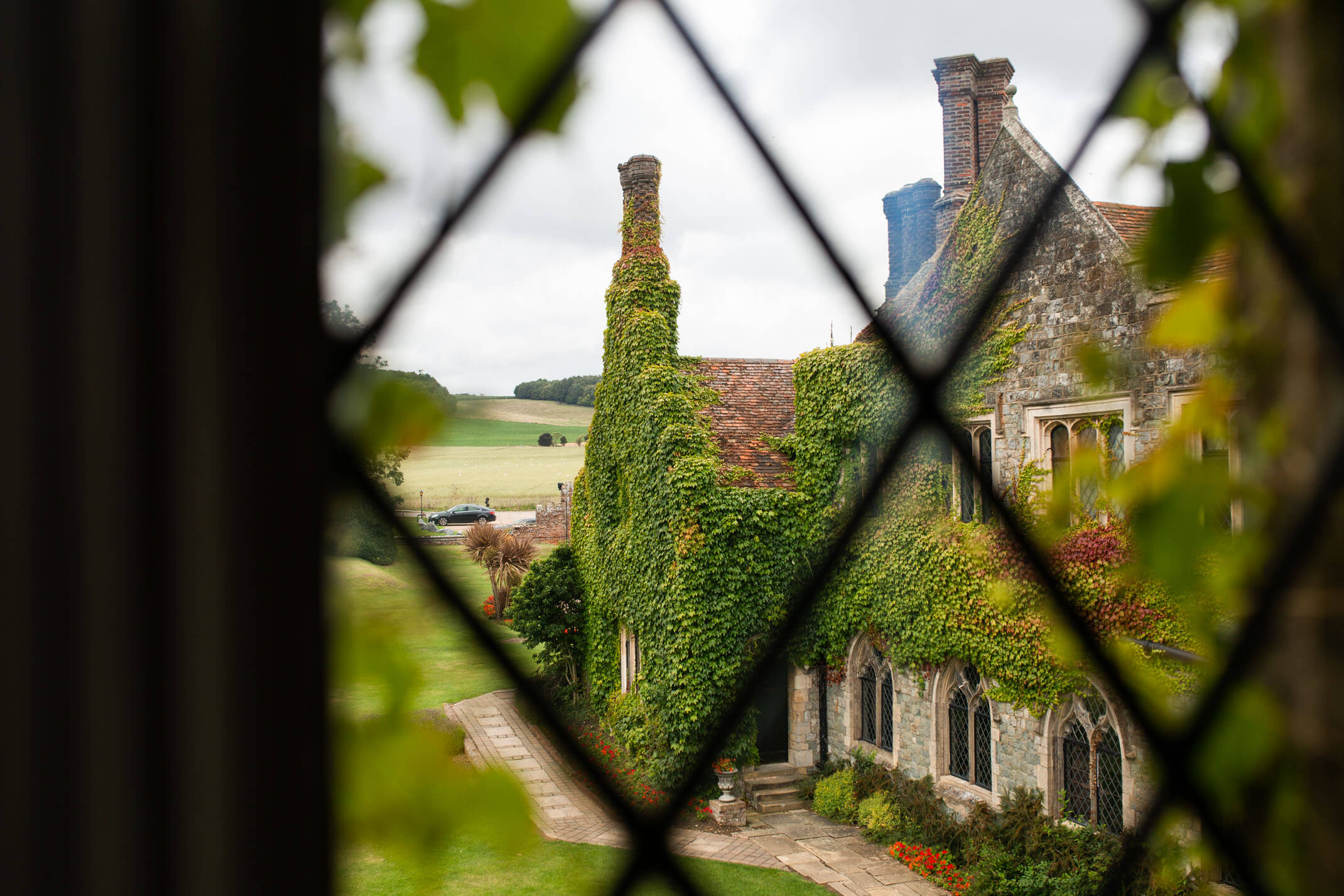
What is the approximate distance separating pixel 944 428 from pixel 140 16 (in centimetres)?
39

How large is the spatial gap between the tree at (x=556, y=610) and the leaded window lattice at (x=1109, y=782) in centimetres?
594

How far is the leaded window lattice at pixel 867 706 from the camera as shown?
8367 millimetres

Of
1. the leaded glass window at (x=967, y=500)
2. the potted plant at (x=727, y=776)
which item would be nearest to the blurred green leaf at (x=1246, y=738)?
the leaded glass window at (x=967, y=500)

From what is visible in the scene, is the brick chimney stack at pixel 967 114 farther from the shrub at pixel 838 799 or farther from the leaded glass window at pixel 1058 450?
the shrub at pixel 838 799

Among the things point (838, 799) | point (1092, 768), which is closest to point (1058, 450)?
point (1092, 768)

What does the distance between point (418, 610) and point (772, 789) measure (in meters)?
8.66

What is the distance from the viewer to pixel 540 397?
690 millimetres

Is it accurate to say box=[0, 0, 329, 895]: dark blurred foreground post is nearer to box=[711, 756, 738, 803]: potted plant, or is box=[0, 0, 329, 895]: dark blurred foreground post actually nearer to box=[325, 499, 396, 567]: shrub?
box=[325, 499, 396, 567]: shrub

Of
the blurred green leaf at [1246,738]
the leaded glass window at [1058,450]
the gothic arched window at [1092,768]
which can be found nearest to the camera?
the blurred green leaf at [1246,738]

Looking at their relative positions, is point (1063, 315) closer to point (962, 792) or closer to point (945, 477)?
point (945, 477)

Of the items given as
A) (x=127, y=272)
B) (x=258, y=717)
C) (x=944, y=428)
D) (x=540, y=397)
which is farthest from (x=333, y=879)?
(x=540, y=397)

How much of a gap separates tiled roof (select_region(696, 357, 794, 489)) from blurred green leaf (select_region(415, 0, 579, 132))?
7904mm

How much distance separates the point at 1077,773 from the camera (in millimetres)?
6375

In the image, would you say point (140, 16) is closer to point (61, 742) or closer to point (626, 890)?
point (61, 742)
